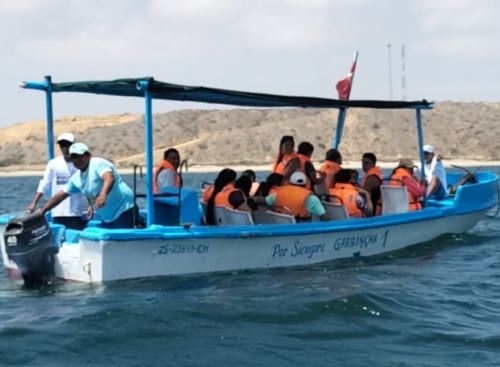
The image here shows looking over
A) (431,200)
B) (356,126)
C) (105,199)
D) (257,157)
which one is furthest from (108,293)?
(356,126)

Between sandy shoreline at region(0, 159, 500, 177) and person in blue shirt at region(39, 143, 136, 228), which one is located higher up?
person in blue shirt at region(39, 143, 136, 228)

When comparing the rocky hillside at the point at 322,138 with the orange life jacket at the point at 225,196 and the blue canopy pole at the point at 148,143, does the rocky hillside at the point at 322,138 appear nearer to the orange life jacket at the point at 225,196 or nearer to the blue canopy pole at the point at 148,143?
the orange life jacket at the point at 225,196

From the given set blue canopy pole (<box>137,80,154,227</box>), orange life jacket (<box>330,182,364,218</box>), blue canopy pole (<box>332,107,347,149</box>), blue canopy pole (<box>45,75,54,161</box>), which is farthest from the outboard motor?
blue canopy pole (<box>332,107,347,149</box>)

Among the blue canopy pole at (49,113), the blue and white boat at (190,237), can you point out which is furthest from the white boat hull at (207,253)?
the blue canopy pole at (49,113)

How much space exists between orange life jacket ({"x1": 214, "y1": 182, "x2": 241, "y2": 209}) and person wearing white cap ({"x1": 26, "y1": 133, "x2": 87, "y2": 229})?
1649 millimetres

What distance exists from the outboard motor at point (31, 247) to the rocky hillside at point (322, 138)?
6726 centimetres

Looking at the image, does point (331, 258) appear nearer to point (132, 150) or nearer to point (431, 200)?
point (431, 200)

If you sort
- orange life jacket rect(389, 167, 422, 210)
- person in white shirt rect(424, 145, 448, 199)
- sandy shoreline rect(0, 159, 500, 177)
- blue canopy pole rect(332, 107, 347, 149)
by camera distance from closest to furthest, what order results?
orange life jacket rect(389, 167, 422, 210) → blue canopy pole rect(332, 107, 347, 149) → person in white shirt rect(424, 145, 448, 199) → sandy shoreline rect(0, 159, 500, 177)

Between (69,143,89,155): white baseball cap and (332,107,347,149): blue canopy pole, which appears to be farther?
(332,107,347,149): blue canopy pole

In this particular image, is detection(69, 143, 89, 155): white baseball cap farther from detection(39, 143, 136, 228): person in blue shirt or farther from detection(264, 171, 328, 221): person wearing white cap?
detection(264, 171, 328, 221): person wearing white cap

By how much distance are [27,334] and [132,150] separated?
3446 inches

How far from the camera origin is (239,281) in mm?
10594

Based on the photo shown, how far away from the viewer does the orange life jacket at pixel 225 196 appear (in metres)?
11.5

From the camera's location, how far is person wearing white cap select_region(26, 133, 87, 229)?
36.0ft
